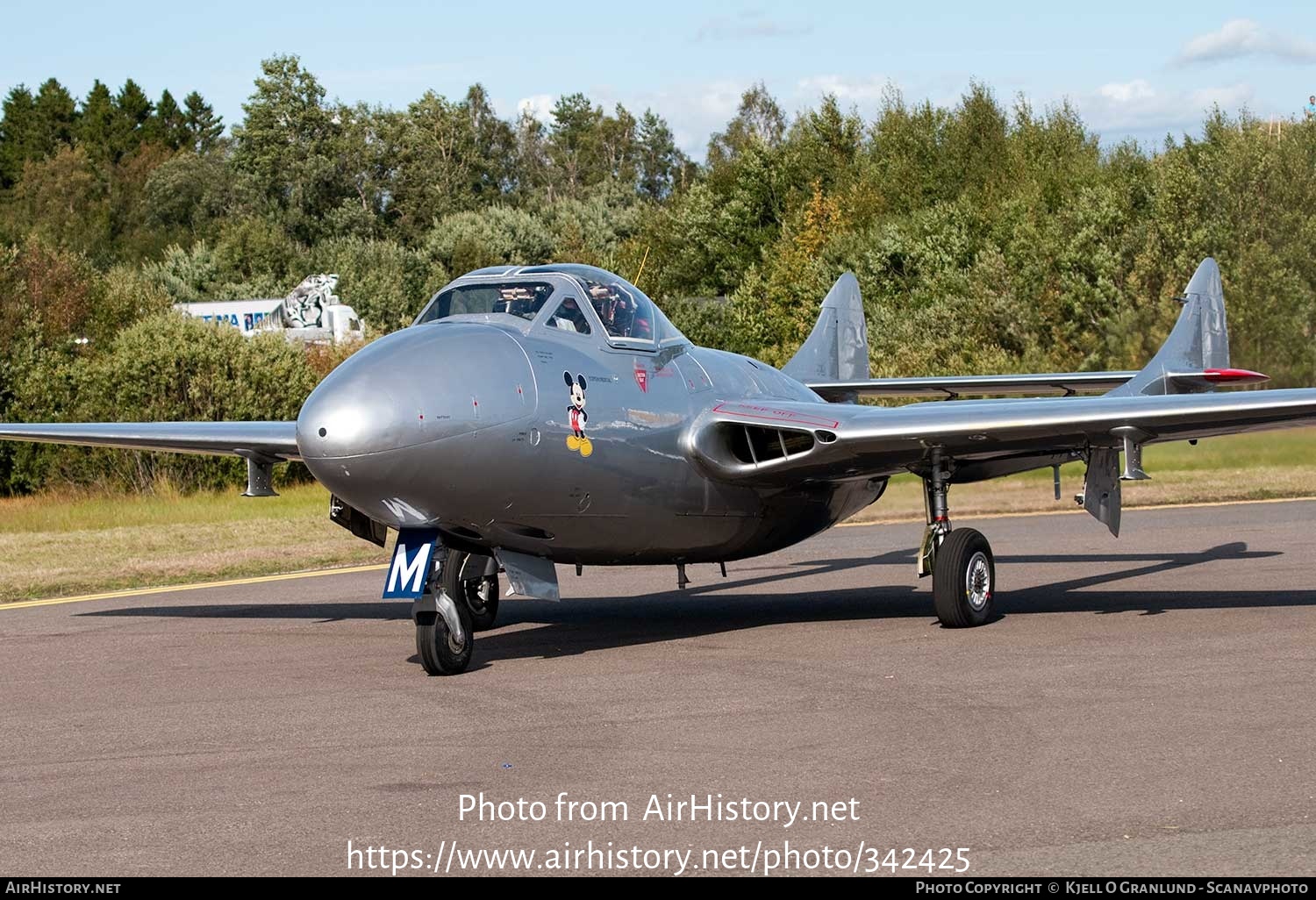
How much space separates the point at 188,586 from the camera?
61.2 ft

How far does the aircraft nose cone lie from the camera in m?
10.3

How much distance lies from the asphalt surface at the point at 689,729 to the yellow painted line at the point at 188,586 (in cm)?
77

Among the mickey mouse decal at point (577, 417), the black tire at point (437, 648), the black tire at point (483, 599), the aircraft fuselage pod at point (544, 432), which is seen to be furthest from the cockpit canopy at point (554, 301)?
the black tire at point (437, 648)

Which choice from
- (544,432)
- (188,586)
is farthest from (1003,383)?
(188,586)

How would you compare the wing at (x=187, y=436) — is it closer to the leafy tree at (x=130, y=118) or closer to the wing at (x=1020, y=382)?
the wing at (x=1020, y=382)

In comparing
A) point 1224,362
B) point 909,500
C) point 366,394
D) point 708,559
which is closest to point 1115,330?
point 909,500

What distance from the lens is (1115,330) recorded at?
34.8 m

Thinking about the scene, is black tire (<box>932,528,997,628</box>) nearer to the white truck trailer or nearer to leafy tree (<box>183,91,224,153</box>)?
the white truck trailer

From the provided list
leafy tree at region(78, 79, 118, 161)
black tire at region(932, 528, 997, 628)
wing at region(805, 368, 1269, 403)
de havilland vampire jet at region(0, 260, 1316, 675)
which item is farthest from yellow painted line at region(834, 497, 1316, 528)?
leafy tree at region(78, 79, 118, 161)

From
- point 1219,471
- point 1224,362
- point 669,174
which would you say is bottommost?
point 1219,471

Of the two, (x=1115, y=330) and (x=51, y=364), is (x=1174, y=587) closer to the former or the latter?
(x=1115, y=330)

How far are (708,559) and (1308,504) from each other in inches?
593

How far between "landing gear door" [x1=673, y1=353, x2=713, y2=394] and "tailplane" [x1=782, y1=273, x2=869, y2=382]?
14.3 ft

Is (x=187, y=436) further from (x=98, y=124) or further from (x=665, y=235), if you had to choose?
(x=98, y=124)
